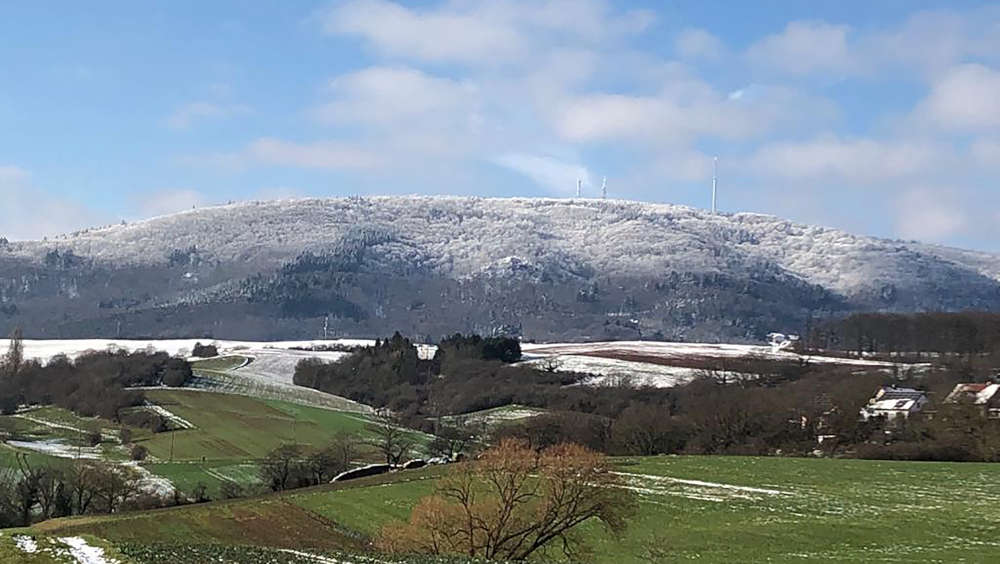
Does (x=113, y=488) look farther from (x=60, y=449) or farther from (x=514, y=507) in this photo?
(x=514, y=507)

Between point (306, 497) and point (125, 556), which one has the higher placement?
point (125, 556)

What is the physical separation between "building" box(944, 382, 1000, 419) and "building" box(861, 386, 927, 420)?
420cm

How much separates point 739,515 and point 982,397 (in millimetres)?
61332

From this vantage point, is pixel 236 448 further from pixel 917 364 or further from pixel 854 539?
pixel 917 364

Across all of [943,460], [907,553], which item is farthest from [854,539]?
[943,460]

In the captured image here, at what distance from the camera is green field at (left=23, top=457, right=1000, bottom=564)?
47625 millimetres

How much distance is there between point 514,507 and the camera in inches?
1887

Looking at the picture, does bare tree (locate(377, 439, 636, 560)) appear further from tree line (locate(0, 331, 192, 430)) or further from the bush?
tree line (locate(0, 331, 192, 430))

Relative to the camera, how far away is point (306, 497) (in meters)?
70.5

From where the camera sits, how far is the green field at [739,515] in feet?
156

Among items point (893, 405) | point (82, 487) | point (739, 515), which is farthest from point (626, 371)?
point (739, 515)

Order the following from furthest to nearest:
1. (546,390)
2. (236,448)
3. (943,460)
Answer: (546,390) → (236,448) → (943,460)

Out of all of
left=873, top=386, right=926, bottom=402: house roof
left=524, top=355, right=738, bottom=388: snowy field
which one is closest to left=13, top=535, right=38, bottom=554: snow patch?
left=873, top=386, right=926, bottom=402: house roof

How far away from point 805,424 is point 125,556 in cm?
8779
